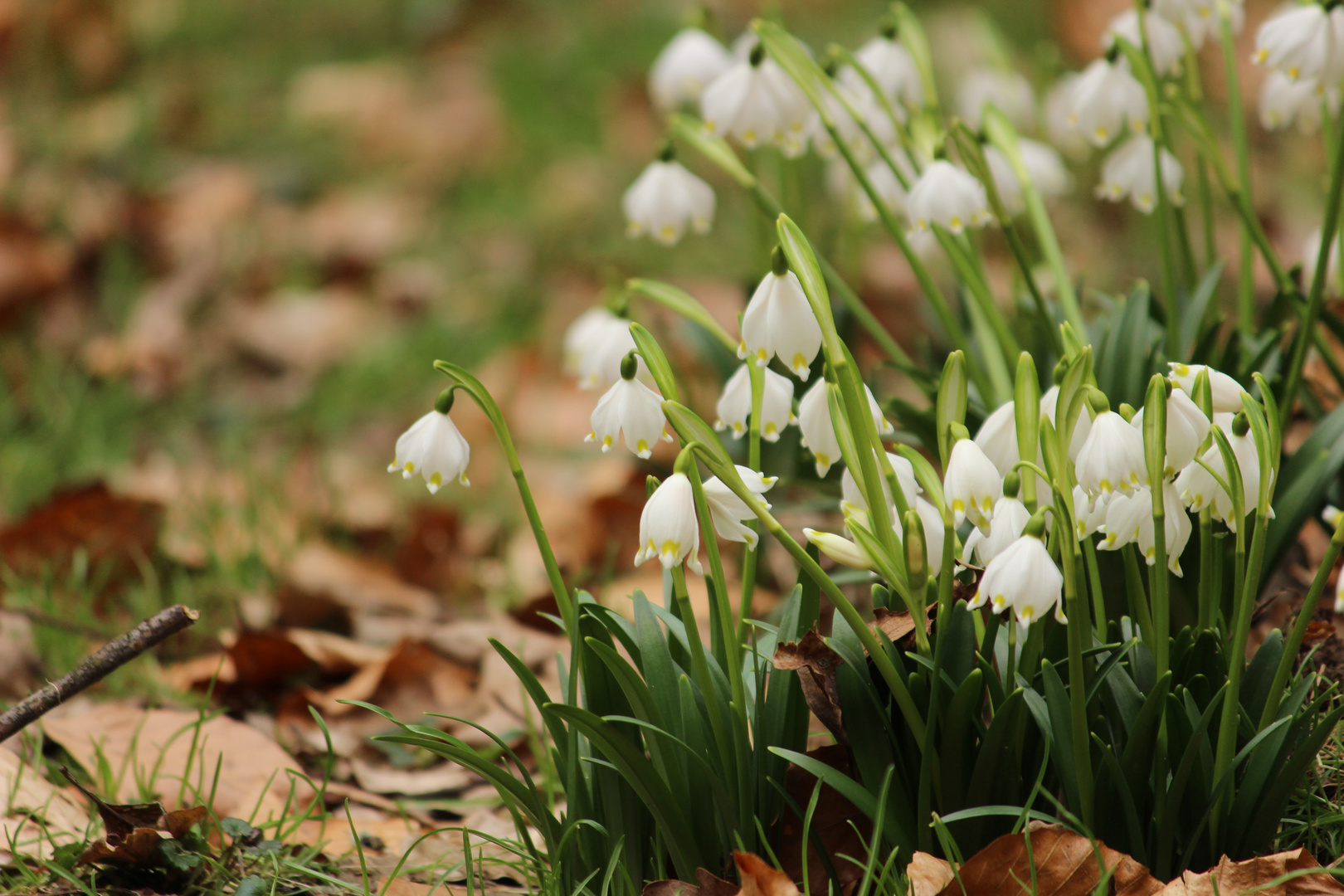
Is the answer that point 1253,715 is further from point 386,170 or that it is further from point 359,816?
point 386,170

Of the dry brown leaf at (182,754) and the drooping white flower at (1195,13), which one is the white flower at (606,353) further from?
the drooping white flower at (1195,13)

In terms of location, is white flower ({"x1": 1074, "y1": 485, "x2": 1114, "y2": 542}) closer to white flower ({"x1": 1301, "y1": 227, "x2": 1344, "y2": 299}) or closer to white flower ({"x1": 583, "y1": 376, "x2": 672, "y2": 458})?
white flower ({"x1": 583, "y1": 376, "x2": 672, "y2": 458})

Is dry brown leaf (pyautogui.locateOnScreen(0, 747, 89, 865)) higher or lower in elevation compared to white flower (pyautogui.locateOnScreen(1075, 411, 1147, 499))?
lower

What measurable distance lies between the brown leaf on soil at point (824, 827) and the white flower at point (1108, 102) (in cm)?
106

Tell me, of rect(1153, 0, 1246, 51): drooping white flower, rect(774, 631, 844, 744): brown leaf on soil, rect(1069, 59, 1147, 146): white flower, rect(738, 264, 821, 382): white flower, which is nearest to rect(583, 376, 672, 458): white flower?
rect(738, 264, 821, 382): white flower

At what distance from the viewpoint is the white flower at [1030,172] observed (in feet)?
7.00

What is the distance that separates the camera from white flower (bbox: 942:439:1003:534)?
1.12 m

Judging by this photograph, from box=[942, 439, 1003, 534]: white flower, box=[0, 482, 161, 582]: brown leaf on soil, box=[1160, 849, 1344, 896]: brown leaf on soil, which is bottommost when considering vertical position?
box=[1160, 849, 1344, 896]: brown leaf on soil

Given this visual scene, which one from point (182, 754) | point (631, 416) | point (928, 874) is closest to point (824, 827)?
point (928, 874)

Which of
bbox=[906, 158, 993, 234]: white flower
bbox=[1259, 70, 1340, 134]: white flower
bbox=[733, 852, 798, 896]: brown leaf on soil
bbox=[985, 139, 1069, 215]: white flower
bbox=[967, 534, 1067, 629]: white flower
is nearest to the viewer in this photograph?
bbox=[967, 534, 1067, 629]: white flower

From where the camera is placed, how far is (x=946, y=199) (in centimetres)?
152

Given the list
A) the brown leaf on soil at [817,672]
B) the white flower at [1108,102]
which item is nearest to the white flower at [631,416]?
the brown leaf on soil at [817,672]

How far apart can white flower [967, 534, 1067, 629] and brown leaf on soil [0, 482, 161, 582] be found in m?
1.84

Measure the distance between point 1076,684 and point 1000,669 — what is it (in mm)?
206
